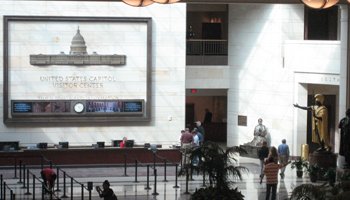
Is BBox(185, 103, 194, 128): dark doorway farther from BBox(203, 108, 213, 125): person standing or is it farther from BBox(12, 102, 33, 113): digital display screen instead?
BBox(12, 102, 33, 113): digital display screen

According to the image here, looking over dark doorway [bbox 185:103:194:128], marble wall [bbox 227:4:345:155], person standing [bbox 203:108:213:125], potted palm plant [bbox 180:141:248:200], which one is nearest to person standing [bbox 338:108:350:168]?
potted palm plant [bbox 180:141:248:200]

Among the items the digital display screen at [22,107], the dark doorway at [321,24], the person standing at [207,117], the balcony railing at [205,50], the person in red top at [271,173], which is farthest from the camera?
the person standing at [207,117]

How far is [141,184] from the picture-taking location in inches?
→ 1048

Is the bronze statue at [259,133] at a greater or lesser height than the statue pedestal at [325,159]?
greater

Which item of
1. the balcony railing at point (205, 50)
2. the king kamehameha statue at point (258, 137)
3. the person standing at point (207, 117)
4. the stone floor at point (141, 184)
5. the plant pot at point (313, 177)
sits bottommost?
the stone floor at point (141, 184)

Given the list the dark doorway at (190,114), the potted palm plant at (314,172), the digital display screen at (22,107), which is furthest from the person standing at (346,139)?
the dark doorway at (190,114)

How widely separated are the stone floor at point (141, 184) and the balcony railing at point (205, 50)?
24.8ft

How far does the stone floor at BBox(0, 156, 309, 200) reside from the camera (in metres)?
24.5

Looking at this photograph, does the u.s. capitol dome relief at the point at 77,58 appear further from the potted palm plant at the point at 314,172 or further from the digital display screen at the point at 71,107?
the potted palm plant at the point at 314,172

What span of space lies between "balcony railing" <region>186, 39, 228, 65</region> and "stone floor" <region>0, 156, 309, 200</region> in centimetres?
757

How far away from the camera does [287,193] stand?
25234mm

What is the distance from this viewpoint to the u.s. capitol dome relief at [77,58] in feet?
108

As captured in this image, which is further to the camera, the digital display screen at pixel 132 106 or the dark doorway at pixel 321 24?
the dark doorway at pixel 321 24

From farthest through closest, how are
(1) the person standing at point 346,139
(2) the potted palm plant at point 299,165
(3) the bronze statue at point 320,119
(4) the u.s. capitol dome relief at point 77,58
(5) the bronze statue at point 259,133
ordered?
(5) the bronze statue at point 259,133 < (4) the u.s. capitol dome relief at point 77,58 < (3) the bronze statue at point 320,119 < (2) the potted palm plant at point 299,165 < (1) the person standing at point 346,139
